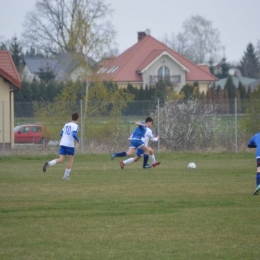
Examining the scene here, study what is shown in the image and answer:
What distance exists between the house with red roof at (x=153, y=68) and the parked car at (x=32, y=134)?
3321 centimetres

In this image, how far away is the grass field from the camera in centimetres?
948

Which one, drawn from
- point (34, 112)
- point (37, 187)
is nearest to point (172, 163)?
point (34, 112)

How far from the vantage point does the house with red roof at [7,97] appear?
30.7 meters

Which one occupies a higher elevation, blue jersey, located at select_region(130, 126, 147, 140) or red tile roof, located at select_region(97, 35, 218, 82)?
red tile roof, located at select_region(97, 35, 218, 82)

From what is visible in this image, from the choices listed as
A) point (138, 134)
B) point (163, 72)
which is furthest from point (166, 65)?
point (138, 134)

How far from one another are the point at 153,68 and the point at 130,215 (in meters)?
59.3

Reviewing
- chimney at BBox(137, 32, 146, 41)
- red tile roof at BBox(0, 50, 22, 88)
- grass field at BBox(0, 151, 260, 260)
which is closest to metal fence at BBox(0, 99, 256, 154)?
red tile roof at BBox(0, 50, 22, 88)

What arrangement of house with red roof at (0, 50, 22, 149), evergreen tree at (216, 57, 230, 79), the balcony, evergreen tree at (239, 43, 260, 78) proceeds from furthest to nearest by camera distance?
evergreen tree at (239, 43, 260, 78) < evergreen tree at (216, 57, 230, 79) < the balcony < house with red roof at (0, 50, 22, 149)

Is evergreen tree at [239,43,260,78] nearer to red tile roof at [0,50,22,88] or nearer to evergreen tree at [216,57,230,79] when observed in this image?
evergreen tree at [216,57,230,79]

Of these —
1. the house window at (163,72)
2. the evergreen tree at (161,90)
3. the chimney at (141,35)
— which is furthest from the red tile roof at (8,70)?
the chimney at (141,35)

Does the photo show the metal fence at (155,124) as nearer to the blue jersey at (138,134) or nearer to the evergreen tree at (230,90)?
the blue jersey at (138,134)

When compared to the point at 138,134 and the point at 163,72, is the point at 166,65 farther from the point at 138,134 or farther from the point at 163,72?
the point at 138,134

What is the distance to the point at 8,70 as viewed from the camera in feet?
122

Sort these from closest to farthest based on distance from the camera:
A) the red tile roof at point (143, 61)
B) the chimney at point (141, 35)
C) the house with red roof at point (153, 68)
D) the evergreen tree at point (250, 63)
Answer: the red tile roof at point (143, 61), the house with red roof at point (153, 68), the chimney at point (141, 35), the evergreen tree at point (250, 63)
